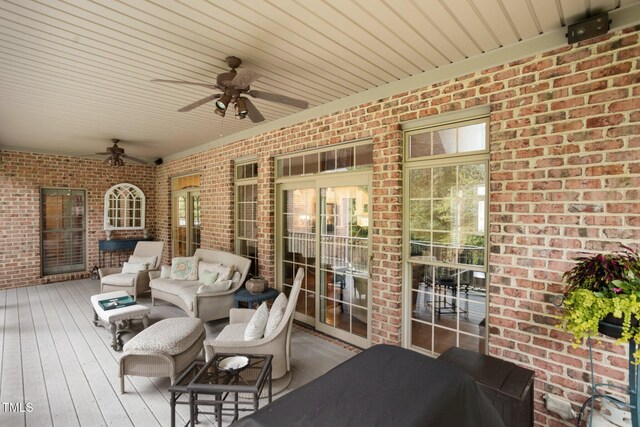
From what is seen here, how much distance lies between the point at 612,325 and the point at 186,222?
7180mm

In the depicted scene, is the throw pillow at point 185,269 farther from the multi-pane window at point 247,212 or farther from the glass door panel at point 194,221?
the glass door panel at point 194,221

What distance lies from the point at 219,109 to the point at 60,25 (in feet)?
3.90

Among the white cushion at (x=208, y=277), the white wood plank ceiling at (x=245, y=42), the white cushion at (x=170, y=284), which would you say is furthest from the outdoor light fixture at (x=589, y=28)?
the white cushion at (x=170, y=284)

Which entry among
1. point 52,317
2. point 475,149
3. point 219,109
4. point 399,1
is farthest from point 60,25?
point 52,317

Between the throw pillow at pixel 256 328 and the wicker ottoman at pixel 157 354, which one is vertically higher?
the throw pillow at pixel 256 328

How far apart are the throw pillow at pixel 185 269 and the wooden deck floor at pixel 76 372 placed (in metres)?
0.57

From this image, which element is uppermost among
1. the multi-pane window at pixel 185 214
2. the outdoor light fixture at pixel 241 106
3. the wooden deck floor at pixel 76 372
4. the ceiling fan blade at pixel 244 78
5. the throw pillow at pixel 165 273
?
the ceiling fan blade at pixel 244 78

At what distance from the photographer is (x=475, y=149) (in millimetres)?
2912

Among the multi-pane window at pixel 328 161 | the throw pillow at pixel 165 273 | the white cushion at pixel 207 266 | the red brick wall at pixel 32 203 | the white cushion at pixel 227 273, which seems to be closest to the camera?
the multi-pane window at pixel 328 161

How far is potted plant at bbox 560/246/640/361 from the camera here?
166cm

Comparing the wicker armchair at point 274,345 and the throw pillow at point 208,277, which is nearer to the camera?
the wicker armchair at point 274,345

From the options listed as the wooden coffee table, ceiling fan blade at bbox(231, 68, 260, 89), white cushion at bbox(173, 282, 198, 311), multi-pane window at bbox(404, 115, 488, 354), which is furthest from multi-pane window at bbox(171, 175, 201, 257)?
multi-pane window at bbox(404, 115, 488, 354)

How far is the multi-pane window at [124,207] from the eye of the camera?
795 cm

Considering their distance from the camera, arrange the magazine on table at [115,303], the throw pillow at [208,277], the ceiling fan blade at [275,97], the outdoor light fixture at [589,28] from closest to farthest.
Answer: the outdoor light fixture at [589,28] → the ceiling fan blade at [275,97] → the magazine on table at [115,303] → the throw pillow at [208,277]
